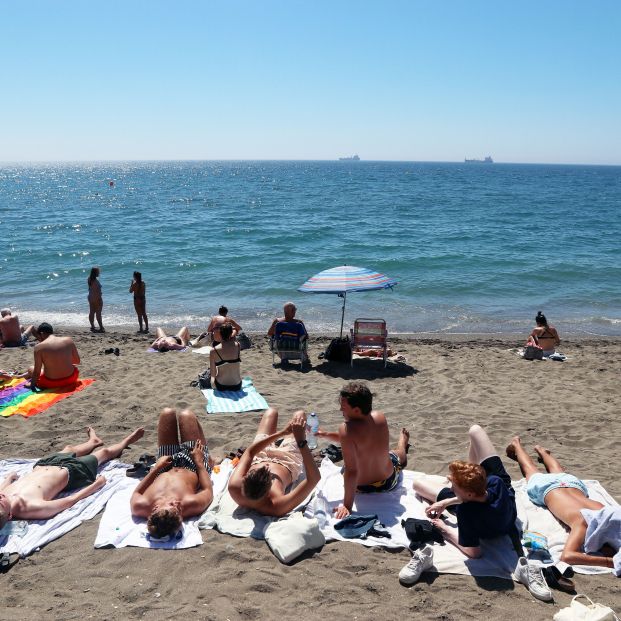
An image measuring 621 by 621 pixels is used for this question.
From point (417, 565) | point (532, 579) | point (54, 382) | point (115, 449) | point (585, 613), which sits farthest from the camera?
point (54, 382)

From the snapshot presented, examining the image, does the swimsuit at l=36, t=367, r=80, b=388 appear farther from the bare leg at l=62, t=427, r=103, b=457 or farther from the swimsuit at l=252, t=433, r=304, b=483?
the swimsuit at l=252, t=433, r=304, b=483

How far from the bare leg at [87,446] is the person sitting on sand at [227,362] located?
6.59 feet

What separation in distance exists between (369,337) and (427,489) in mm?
4656

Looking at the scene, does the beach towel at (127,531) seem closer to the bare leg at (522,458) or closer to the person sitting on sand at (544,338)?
the bare leg at (522,458)

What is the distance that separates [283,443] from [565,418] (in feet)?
11.7

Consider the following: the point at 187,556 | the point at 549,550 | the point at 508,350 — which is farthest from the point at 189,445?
the point at 508,350

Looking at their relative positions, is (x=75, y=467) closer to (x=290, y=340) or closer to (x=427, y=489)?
(x=427, y=489)

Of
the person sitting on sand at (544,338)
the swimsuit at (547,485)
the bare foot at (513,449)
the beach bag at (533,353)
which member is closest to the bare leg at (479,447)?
the swimsuit at (547,485)

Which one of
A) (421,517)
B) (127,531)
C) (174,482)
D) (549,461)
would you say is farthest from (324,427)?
(127,531)

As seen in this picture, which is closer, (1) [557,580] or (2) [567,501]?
(1) [557,580]

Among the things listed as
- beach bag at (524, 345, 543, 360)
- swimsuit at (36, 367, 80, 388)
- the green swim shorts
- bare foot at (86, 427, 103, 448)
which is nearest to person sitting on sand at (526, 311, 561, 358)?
beach bag at (524, 345, 543, 360)

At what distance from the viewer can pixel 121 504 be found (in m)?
4.73

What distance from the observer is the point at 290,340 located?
905cm

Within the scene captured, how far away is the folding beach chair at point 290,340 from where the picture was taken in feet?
29.7
